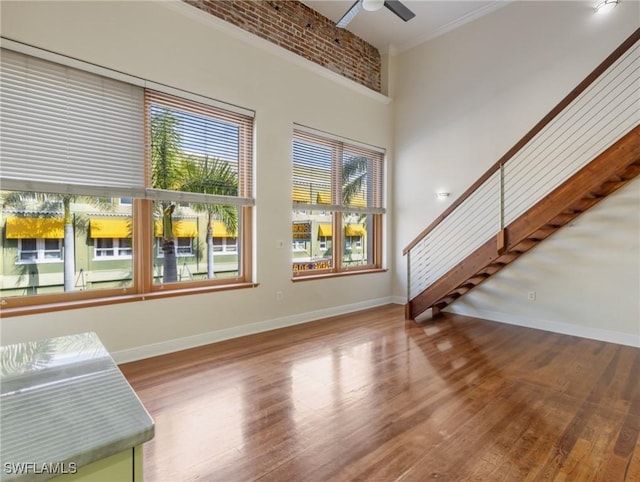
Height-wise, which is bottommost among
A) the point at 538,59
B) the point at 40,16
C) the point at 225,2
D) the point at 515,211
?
the point at 515,211

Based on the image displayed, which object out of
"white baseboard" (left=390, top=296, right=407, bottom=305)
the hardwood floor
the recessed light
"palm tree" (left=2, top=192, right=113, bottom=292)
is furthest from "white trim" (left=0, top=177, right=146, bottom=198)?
the recessed light

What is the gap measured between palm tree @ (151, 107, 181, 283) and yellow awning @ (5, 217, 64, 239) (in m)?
0.93

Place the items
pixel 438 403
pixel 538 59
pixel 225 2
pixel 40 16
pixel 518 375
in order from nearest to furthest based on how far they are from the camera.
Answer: pixel 438 403 < pixel 40 16 < pixel 518 375 < pixel 225 2 < pixel 538 59

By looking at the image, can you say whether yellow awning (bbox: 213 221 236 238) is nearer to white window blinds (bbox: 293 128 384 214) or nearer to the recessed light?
white window blinds (bbox: 293 128 384 214)

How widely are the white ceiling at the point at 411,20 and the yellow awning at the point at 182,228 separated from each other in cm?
354

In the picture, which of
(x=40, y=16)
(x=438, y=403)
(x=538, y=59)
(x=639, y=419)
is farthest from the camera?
(x=538, y=59)

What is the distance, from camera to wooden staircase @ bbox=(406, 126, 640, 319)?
3365 millimetres

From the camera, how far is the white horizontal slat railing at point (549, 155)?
396 centimetres

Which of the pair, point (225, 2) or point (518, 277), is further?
point (518, 277)

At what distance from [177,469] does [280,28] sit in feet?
16.6

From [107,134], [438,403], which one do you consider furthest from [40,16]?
[438,403]

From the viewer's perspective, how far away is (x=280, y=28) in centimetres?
479

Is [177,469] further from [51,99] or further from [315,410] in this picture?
[51,99]

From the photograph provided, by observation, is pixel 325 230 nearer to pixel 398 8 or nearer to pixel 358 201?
pixel 358 201
